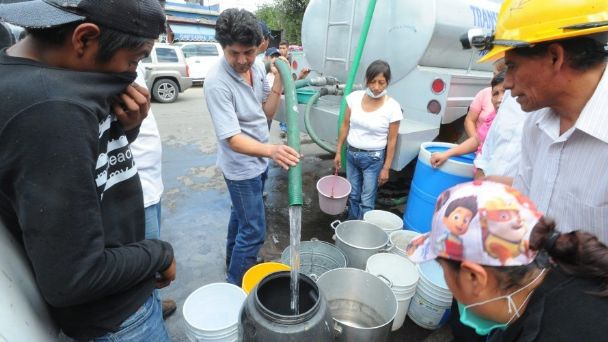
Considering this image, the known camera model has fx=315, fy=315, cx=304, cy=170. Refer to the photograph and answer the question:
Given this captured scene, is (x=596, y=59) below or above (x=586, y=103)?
above

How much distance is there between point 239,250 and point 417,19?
10.2ft

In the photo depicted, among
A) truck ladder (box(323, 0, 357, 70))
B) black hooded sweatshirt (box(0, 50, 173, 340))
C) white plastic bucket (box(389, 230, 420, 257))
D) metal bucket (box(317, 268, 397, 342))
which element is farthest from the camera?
truck ladder (box(323, 0, 357, 70))

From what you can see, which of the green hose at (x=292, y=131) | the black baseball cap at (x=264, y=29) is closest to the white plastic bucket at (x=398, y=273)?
the green hose at (x=292, y=131)

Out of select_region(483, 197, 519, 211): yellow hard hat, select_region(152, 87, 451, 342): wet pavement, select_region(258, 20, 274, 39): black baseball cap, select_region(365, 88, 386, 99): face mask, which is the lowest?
select_region(152, 87, 451, 342): wet pavement

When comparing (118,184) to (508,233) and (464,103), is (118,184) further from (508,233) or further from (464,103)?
(464,103)

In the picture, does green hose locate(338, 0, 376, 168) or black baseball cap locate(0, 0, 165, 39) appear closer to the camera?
black baseball cap locate(0, 0, 165, 39)

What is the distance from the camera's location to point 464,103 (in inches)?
142

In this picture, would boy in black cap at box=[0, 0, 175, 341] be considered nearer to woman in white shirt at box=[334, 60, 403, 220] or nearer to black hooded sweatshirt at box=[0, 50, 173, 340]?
black hooded sweatshirt at box=[0, 50, 173, 340]

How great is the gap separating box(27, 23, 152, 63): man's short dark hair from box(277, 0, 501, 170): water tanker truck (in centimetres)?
275

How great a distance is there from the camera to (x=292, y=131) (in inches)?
73.3

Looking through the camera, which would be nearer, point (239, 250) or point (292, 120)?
point (292, 120)

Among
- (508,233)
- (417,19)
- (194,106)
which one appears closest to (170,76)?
(194,106)

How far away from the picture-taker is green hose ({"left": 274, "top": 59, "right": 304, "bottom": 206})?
1.56 m

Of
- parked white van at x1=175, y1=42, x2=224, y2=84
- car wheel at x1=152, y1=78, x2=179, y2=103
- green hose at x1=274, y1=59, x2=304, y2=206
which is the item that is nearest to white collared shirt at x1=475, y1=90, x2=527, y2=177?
green hose at x1=274, y1=59, x2=304, y2=206
